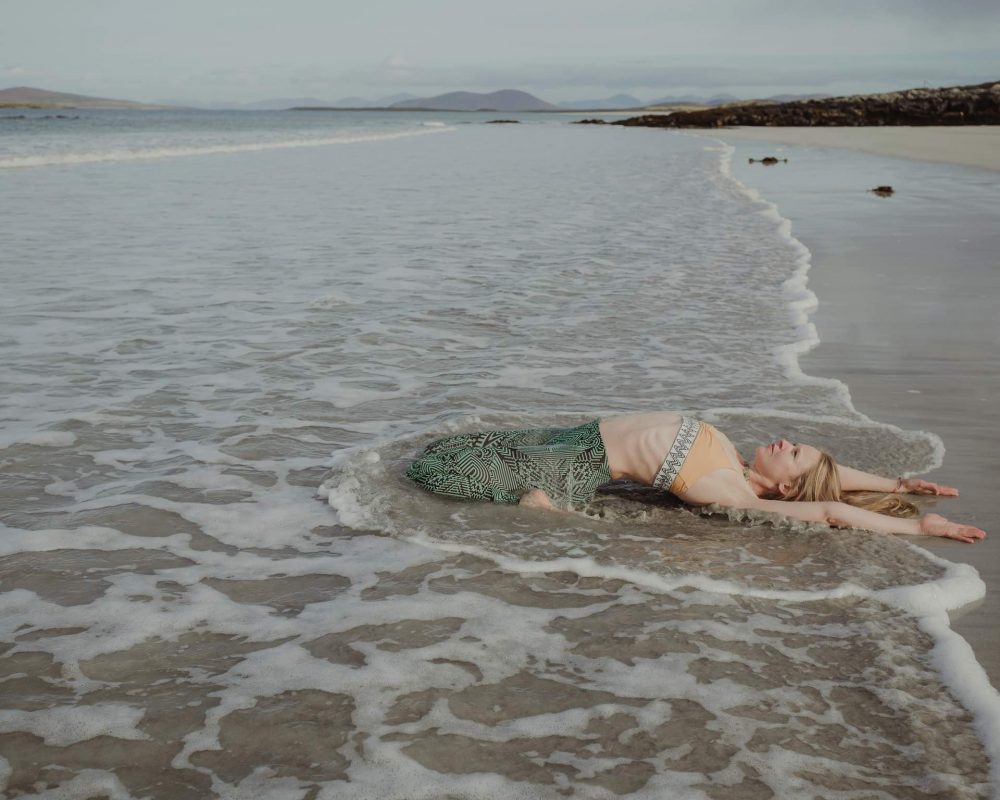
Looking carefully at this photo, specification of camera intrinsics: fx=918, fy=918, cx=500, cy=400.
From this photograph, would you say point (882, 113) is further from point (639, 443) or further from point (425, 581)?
point (425, 581)

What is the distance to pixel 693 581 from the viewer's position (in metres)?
4.00

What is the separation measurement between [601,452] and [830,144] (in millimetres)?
38836

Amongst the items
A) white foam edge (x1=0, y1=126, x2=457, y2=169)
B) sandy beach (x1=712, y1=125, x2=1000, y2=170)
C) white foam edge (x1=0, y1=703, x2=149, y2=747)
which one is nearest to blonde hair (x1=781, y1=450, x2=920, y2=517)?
Result: white foam edge (x1=0, y1=703, x2=149, y2=747)

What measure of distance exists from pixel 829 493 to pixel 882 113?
227 ft

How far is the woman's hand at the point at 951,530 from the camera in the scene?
14.3ft

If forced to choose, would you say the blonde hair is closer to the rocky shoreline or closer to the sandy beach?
the sandy beach

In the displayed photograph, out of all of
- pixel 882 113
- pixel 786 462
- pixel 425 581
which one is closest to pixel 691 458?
pixel 786 462

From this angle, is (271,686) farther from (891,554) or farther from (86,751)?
(891,554)

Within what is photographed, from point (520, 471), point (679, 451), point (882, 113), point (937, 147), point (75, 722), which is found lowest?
point (75, 722)

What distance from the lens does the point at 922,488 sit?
16.0 ft

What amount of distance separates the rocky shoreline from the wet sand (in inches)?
1856

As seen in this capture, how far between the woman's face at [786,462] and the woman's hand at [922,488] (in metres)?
0.53

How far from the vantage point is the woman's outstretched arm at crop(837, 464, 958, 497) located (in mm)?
4840

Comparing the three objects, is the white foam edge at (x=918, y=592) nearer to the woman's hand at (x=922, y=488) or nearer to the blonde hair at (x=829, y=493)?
the blonde hair at (x=829, y=493)
